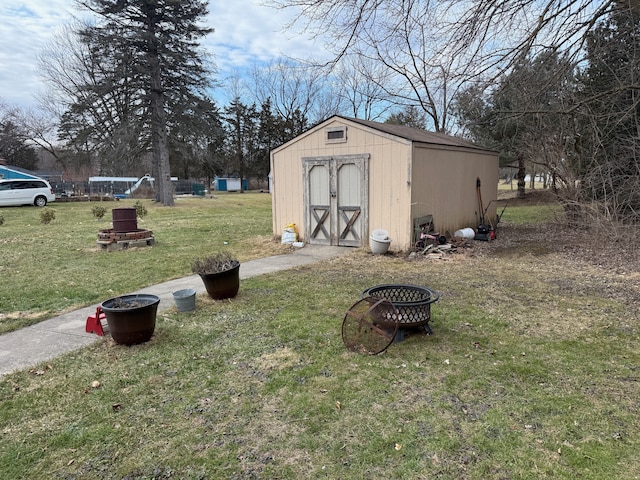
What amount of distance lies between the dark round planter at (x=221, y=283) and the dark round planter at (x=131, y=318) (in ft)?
3.66

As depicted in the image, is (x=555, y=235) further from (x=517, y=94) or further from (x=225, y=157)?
(x=225, y=157)

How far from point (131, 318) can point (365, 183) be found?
5828 millimetres

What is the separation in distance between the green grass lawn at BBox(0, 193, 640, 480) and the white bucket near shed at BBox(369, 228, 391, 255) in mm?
3441

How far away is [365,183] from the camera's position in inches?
336

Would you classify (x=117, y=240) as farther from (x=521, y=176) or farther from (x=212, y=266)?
(x=521, y=176)

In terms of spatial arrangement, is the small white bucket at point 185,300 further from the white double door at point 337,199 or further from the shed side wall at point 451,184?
the shed side wall at point 451,184

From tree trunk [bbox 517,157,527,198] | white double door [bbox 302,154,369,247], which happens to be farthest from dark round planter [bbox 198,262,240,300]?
tree trunk [bbox 517,157,527,198]

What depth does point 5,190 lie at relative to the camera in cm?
1953

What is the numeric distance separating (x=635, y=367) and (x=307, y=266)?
5012 mm

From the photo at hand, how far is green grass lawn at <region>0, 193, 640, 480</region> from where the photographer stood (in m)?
2.29

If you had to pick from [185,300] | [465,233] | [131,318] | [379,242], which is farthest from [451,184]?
[131,318]

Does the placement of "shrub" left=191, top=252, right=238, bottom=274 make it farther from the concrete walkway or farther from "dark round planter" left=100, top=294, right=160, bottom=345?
"dark round planter" left=100, top=294, right=160, bottom=345

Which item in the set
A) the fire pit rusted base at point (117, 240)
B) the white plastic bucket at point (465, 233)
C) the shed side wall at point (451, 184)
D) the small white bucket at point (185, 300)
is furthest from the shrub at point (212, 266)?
the white plastic bucket at point (465, 233)

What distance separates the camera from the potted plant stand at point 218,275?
16.7 ft
